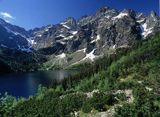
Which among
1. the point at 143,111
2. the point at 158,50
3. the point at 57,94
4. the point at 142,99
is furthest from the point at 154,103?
the point at 158,50

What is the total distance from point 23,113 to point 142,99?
76.2 ft

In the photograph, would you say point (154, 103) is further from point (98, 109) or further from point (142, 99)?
point (98, 109)

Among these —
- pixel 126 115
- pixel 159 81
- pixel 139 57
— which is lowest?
pixel 126 115

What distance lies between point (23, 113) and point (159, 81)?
34401 millimetres

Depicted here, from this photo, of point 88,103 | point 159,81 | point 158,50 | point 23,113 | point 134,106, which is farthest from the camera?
point 158,50

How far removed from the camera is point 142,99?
54.6 meters

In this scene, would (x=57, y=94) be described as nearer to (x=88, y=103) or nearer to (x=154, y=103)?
(x=88, y=103)

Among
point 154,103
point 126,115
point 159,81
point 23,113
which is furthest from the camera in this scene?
point 159,81

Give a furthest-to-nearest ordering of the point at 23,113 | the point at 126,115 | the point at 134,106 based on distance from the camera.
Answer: the point at 23,113 → the point at 134,106 → the point at 126,115

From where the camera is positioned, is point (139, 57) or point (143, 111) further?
point (139, 57)

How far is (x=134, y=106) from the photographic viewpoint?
48500mm

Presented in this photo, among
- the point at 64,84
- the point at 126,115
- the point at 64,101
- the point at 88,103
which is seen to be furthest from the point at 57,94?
the point at 64,84

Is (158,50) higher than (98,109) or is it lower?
higher

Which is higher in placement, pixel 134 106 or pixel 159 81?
pixel 159 81
